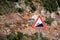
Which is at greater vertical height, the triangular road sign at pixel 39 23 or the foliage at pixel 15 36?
the triangular road sign at pixel 39 23

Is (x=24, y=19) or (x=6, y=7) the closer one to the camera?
(x=24, y=19)

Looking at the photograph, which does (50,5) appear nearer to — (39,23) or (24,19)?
(24,19)

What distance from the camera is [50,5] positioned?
28641 millimetres

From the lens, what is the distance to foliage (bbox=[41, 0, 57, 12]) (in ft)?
92.2

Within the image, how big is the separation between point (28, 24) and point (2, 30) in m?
3.40

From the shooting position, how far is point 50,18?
25375mm

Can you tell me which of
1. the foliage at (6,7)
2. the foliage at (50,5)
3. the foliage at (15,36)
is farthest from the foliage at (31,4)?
the foliage at (15,36)

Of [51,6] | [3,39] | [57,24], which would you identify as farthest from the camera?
[51,6]

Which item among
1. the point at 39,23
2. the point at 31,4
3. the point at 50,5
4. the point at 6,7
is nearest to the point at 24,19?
the point at 6,7

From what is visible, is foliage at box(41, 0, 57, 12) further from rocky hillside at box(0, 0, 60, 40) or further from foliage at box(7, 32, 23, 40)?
foliage at box(7, 32, 23, 40)

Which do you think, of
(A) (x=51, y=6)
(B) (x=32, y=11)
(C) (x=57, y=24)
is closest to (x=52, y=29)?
(C) (x=57, y=24)

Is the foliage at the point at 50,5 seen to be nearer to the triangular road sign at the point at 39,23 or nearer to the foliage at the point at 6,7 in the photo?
the foliage at the point at 6,7

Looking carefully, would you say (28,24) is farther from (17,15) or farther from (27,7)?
(27,7)

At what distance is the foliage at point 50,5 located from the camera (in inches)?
1107
